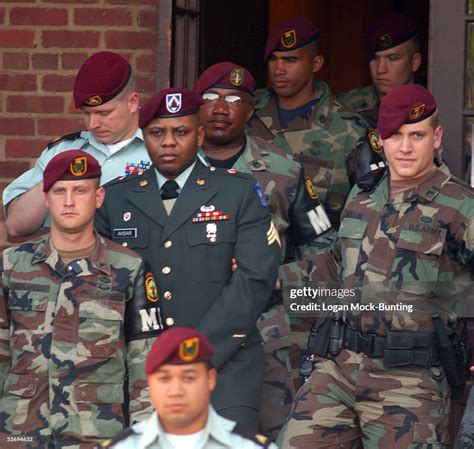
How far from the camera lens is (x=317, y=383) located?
6.53 m

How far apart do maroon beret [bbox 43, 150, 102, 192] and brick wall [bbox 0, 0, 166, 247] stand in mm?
1750

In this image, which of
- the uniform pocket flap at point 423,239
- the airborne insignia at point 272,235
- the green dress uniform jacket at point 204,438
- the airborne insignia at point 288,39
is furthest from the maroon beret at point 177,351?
the airborne insignia at point 288,39

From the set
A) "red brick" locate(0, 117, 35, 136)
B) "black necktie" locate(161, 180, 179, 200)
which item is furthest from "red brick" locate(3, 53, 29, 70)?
"black necktie" locate(161, 180, 179, 200)

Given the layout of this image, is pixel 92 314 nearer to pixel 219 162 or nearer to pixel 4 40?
pixel 219 162

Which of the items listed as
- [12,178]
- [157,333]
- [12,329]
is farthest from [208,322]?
[12,178]

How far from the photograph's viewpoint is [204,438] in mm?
4906

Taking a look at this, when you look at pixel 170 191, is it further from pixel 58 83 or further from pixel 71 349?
pixel 58 83

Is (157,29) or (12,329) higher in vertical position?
(157,29)

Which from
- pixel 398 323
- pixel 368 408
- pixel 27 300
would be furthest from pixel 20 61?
pixel 368 408

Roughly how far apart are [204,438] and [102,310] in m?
1.33

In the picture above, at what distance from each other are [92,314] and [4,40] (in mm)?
2360

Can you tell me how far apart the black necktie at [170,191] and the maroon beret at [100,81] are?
51 centimetres

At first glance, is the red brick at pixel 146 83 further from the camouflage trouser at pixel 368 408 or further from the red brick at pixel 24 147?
the camouflage trouser at pixel 368 408

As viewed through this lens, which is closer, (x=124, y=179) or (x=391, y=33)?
(x=124, y=179)
